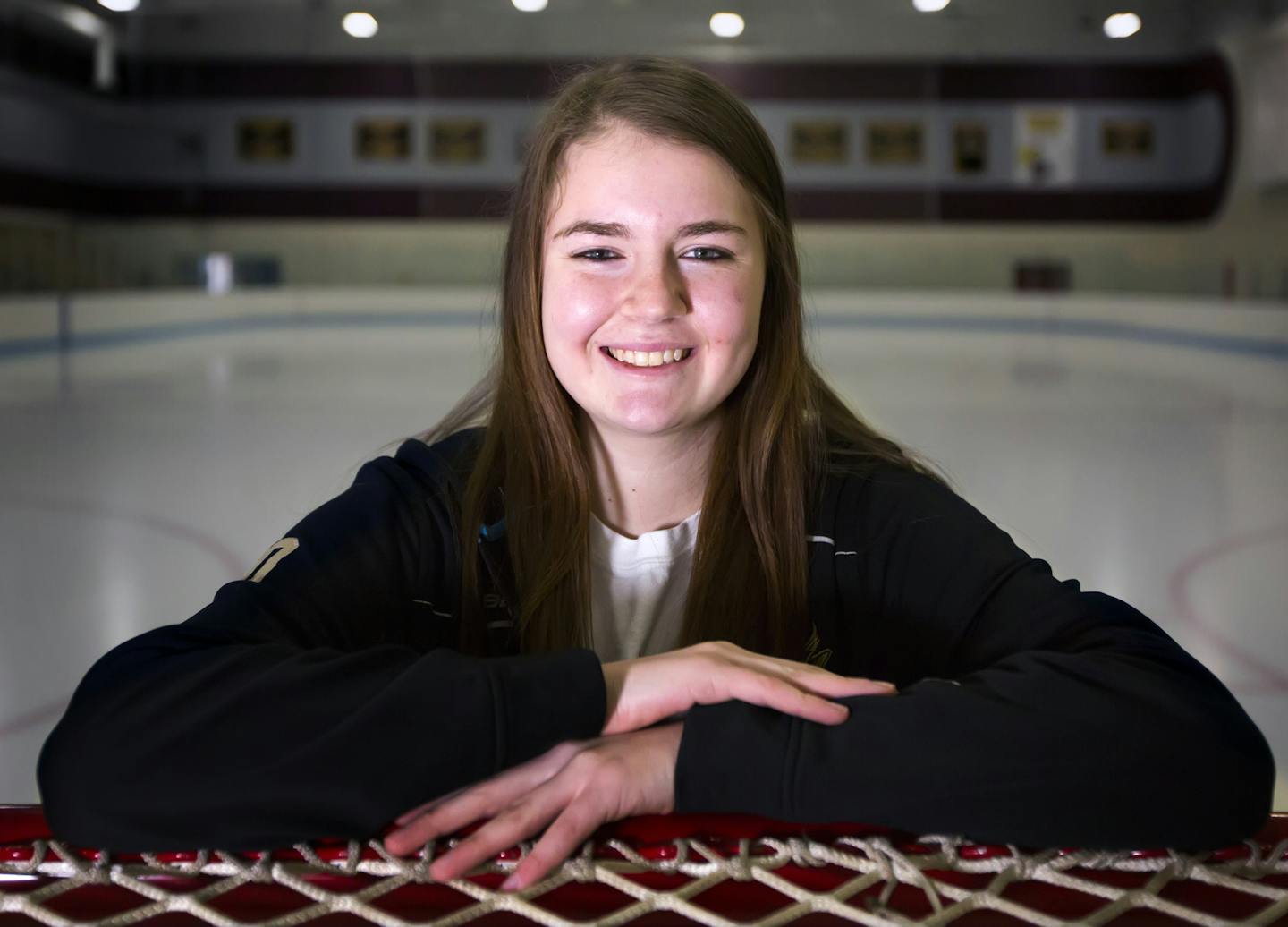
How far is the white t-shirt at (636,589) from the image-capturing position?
1194 mm

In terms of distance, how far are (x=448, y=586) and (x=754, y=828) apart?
525 mm

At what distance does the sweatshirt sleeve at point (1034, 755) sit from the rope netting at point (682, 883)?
0.05 ft

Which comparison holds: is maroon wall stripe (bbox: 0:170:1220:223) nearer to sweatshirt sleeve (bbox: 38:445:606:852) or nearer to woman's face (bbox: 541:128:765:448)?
woman's face (bbox: 541:128:765:448)

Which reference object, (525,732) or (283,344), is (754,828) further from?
(283,344)

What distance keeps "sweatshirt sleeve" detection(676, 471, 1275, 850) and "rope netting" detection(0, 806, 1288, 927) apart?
16 millimetres

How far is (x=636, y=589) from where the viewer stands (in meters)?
1.20

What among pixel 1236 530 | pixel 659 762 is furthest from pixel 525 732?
pixel 1236 530

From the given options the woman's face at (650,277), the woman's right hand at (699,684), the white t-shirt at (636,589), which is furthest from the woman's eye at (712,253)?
the woman's right hand at (699,684)

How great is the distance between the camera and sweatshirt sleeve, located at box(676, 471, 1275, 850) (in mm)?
720

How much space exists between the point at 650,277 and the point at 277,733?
1.64 feet

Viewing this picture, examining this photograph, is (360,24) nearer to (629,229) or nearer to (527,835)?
(629,229)

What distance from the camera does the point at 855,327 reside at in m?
12.5

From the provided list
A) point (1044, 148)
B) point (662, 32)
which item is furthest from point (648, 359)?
point (1044, 148)

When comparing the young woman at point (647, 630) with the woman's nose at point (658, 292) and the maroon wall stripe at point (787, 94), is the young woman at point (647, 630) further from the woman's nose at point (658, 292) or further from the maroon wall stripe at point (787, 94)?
the maroon wall stripe at point (787, 94)
